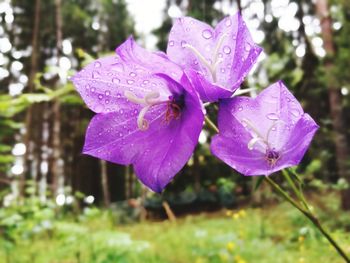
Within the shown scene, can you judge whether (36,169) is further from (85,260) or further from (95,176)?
(85,260)

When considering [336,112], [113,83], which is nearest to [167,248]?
[336,112]

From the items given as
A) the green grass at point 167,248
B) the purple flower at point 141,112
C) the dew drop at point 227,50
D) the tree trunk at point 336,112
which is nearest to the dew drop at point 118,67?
the purple flower at point 141,112

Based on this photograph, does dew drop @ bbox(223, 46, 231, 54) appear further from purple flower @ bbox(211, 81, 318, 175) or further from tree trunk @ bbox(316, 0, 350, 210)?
tree trunk @ bbox(316, 0, 350, 210)

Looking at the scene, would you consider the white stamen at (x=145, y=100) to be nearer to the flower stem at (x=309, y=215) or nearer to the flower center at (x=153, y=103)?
the flower center at (x=153, y=103)

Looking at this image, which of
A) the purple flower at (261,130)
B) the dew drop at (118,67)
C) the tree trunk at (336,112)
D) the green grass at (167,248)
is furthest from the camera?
the tree trunk at (336,112)

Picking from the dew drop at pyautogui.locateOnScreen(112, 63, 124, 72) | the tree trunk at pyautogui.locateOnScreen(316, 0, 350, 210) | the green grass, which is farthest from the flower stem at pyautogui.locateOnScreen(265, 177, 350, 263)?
the tree trunk at pyautogui.locateOnScreen(316, 0, 350, 210)

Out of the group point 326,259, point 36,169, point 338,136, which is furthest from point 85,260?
point 36,169

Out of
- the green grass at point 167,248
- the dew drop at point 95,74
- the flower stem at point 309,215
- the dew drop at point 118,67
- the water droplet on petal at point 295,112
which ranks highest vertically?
the dew drop at point 118,67
